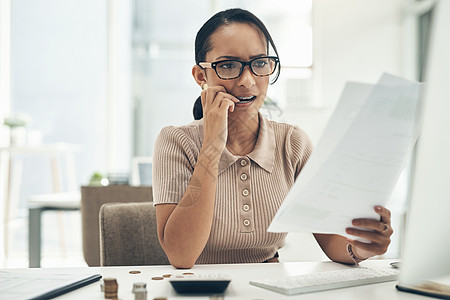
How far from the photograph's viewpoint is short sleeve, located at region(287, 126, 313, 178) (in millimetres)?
1248

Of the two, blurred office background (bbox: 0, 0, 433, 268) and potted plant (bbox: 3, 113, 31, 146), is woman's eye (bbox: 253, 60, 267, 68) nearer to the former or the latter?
blurred office background (bbox: 0, 0, 433, 268)

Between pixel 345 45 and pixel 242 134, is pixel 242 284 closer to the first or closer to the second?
pixel 242 134

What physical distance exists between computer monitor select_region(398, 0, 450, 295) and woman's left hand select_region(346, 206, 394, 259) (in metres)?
0.20

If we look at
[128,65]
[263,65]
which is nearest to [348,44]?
[128,65]

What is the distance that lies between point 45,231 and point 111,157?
88 centimetres

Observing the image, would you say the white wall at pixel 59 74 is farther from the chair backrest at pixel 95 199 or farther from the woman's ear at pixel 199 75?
the woman's ear at pixel 199 75

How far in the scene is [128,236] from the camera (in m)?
1.17

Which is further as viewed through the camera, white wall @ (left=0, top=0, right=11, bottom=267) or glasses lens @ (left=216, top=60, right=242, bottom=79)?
white wall @ (left=0, top=0, right=11, bottom=267)

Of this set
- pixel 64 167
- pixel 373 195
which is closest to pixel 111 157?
pixel 64 167

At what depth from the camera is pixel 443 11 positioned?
0.52 m

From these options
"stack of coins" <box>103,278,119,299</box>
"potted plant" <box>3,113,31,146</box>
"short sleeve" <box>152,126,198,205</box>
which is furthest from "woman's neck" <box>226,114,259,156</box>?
"potted plant" <box>3,113,31,146</box>

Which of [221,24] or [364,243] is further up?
[221,24]

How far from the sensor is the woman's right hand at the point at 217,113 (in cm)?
108

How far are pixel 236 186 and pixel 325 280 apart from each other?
1.38ft
